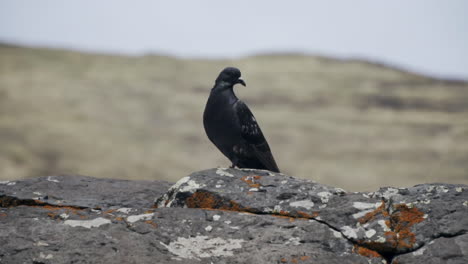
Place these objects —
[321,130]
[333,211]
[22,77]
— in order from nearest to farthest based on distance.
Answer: [333,211] < [321,130] < [22,77]

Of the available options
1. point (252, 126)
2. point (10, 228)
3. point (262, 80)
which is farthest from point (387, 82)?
point (10, 228)

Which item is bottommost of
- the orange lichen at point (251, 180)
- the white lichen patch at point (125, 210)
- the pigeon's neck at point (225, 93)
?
the white lichen patch at point (125, 210)

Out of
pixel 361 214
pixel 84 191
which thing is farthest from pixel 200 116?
pixel 361 214

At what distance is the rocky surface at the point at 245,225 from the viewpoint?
5938 millimetres

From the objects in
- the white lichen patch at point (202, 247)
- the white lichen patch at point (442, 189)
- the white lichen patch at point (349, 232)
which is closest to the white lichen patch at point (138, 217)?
Answer: the white lichen patch at point (202, 247)

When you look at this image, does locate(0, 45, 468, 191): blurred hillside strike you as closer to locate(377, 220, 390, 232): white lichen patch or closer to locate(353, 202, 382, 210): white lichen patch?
locate(353, 202, 382, 210): white lichen patch

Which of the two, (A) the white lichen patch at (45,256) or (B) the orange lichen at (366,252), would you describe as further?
(B) the orange lichen at (366,252)

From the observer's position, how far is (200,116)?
39.4m

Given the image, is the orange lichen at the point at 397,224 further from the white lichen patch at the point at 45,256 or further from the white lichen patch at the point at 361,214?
the white lichen patch at the point at 45,256

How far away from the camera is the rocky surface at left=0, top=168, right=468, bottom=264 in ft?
19.5

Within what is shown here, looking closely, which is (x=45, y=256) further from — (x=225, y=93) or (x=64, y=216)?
(x=225, y=93)

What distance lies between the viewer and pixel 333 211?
6.65m

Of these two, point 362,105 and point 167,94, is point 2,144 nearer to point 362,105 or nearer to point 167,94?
→ point 167,94

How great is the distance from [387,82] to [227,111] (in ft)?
136
